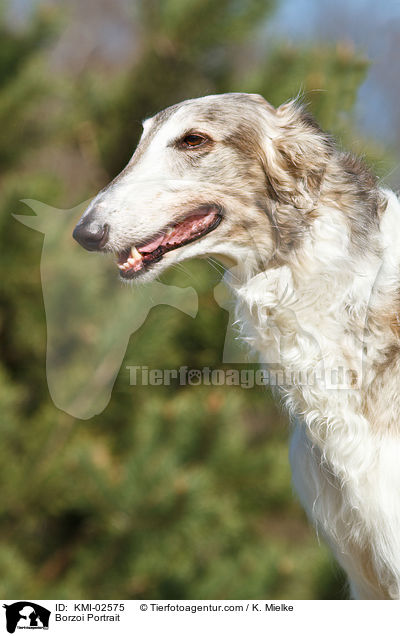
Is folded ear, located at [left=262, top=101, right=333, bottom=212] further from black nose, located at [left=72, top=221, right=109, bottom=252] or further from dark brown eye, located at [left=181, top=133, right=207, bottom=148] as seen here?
black nose, located at [left=72, top=221, right=109, bottom=252]

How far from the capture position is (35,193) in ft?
→ 7.89

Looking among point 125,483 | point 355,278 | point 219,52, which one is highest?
point 219,52

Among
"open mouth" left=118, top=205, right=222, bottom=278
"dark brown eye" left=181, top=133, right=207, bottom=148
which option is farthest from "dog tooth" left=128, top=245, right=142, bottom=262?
"dark brown eye" left=181, top=133, right=207, bottom=148

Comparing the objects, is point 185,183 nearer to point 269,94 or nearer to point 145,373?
point 269,94

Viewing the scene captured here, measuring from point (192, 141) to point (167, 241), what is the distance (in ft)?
0.66

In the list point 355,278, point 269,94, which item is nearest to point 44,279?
point 269,94

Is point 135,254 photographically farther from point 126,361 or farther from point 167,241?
point 126,361

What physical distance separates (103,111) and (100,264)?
0.64 m
